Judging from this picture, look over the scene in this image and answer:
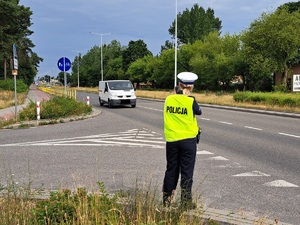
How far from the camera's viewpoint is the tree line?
4422cm

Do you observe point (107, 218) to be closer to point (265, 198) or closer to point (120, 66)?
point (265, 198)

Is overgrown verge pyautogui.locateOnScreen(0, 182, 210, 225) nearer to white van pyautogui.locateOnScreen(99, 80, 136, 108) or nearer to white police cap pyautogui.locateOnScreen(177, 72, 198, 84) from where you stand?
white police cap pyautogui.locateOnScreen(177, 72, 198, 84)

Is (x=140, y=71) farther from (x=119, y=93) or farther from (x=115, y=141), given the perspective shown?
(x=115, y=141)

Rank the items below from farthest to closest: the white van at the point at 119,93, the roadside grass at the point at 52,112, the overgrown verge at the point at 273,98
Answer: the white van at the point at 119,93 → the overgrown verge at the point at 273,98 → the roadside grass at the point at 52,112

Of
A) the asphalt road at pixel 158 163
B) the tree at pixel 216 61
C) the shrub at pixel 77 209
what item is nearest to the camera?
the shrub at pixel 77 209

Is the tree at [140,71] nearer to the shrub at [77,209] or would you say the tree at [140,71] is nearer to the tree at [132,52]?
the tree at [132,52]

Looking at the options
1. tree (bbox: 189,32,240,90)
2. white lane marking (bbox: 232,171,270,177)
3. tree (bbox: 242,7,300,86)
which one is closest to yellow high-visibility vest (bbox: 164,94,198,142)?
white lane marking (bbox: 232,171,270,177)

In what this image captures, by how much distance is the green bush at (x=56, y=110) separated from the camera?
16828 mm

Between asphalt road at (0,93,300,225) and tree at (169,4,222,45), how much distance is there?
255 feet

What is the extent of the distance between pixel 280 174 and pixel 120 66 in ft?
328

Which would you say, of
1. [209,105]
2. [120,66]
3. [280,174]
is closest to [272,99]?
[209,105]

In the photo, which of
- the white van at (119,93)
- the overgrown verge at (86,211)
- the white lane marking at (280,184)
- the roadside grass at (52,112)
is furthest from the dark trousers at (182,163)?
the white van at (119,93)

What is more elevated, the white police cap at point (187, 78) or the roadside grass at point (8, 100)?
the white police cap at point (187, 78)

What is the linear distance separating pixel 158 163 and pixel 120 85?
18891 mm
